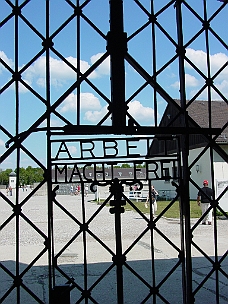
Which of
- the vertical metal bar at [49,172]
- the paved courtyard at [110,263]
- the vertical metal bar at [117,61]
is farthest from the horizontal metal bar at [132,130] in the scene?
the paved courtyard at [110,263]

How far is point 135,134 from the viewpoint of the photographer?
10.1 ft

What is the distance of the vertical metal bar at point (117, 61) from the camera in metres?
3.06

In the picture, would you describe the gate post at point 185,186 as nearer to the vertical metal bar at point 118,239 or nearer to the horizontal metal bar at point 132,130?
the horizontal metal bar at point 132,130

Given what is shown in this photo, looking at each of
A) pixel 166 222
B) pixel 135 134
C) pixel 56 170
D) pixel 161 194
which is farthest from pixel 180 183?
pixel 161 194

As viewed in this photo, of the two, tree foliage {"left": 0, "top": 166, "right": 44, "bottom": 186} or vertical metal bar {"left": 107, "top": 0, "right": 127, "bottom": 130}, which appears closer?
vertical metal bar {"left": 107, "top": 0, "right": 127, "bottom": 130}

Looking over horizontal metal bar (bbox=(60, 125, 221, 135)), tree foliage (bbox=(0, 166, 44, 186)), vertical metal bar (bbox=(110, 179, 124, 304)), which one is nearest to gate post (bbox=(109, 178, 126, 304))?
vertical metal bar (bbox=(110, 179, 124, 304))

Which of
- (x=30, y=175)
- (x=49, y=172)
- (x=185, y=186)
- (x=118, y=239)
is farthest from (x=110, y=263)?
(x=49, y=172)

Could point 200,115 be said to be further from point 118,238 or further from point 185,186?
point 118,238

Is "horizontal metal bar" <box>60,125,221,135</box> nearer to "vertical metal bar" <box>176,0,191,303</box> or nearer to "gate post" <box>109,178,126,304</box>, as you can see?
"vertical metal bar" <box>176,0,191,303</box>

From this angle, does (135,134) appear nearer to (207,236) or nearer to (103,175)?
(103,175)

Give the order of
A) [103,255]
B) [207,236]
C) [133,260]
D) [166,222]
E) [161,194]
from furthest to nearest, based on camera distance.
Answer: [161,194]
[166,222]
[207,236]
[103,255]
[133,260]

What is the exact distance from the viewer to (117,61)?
3.12m

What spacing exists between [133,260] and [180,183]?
4458 millimetres

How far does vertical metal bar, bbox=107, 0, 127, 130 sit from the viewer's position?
10.1ft
